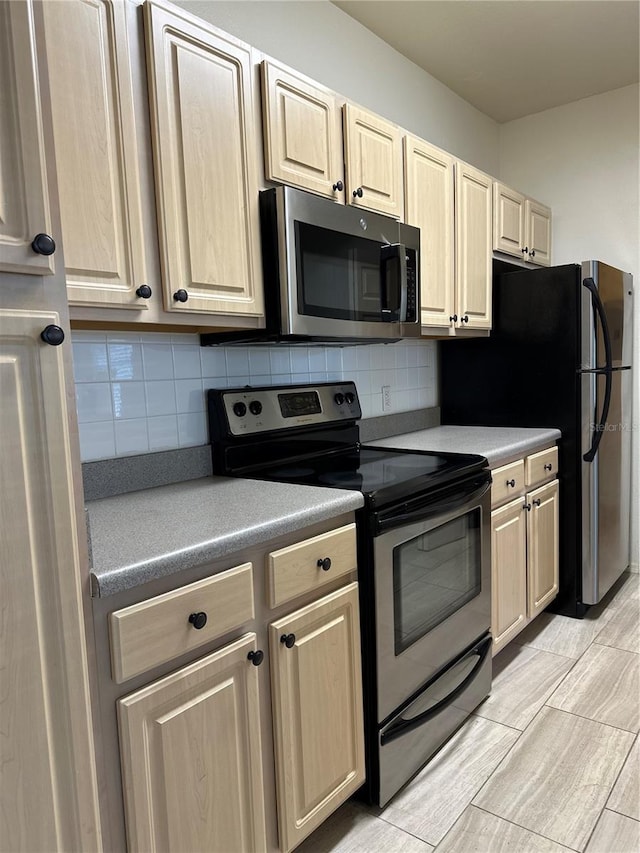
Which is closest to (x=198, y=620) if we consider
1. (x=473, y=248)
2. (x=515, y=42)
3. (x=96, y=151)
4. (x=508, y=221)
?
(x=96, y=151)

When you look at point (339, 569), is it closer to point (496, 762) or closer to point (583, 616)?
point (496, 762)

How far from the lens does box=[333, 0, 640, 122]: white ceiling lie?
2.46 meters

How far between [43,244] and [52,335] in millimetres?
136

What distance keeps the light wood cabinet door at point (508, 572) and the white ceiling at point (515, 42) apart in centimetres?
208

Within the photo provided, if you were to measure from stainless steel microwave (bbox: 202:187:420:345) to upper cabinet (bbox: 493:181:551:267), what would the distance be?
957 mm

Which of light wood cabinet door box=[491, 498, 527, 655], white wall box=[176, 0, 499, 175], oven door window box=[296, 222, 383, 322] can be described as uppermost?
white wall box=[176, 0, 499, 175]

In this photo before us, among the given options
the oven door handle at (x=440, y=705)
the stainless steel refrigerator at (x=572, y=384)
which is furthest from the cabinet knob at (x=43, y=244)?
the stainless steel refrigerator at (x=572, y=384)

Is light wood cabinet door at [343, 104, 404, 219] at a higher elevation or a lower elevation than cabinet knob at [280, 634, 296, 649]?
higher

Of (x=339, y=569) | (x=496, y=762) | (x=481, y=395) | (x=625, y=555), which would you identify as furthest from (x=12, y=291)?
(x=625, y=555)

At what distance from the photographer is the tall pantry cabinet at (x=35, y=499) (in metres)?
0.86

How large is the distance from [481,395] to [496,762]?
176cm

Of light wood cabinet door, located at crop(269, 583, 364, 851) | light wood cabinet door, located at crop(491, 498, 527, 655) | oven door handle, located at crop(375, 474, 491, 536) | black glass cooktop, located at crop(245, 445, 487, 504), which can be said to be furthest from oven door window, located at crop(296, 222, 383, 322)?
light wood cabinet door, located at crop(491, 498, 527, 655)

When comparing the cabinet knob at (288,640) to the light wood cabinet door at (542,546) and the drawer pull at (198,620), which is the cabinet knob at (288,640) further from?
the light wood cabinet door at (542,546)

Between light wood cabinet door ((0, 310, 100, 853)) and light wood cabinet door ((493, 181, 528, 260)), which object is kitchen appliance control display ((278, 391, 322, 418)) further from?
light wood cabinet door ((493, 181, 528, 260))
